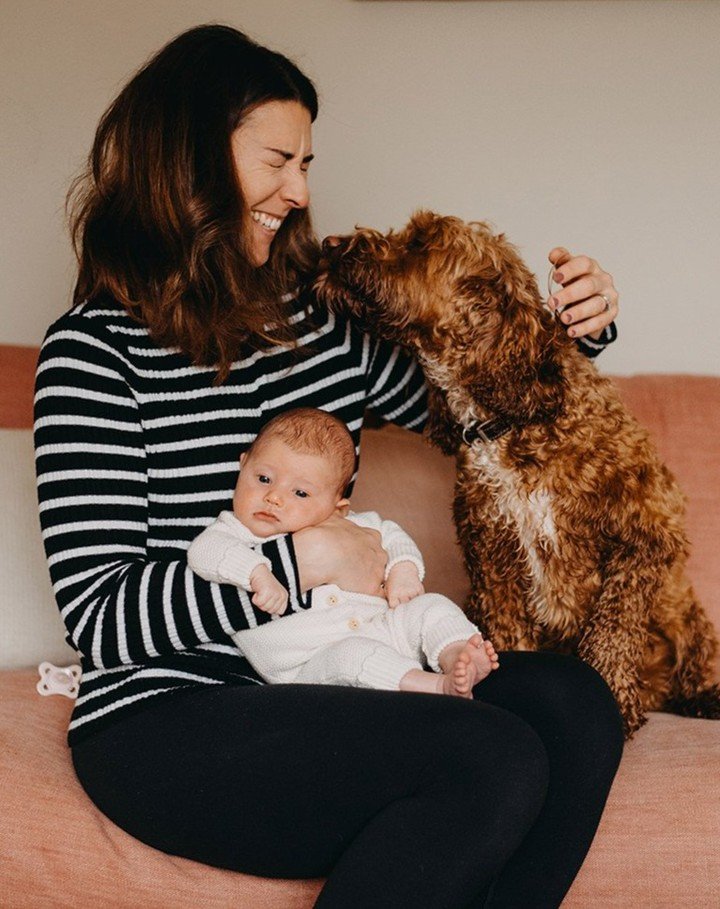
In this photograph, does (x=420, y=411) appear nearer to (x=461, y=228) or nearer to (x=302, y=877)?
(x=461, y=228)

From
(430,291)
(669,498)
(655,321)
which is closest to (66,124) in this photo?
(430,291)

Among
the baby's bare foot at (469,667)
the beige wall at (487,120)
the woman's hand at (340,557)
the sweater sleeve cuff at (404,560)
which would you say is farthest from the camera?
the beige wall at (487,120)

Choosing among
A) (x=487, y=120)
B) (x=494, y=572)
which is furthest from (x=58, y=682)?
(x=487, y=120)

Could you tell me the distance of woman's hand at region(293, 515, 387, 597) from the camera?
1473 mm

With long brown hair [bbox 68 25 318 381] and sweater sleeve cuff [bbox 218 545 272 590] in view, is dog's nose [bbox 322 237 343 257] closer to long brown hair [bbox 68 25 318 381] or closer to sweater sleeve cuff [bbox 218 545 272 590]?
long brown hair [bbox 68 25 318 381]

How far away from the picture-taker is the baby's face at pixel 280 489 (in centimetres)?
152

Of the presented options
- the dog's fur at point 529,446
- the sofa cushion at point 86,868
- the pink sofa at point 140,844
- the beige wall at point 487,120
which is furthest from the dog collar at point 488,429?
the beige wall at point 487,120

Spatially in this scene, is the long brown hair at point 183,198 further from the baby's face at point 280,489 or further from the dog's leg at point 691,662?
the dog's leg at point 691,662

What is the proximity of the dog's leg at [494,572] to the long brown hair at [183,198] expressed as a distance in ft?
1.58

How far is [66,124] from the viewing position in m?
2.62

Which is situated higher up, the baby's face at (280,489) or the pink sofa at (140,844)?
the baby's face at (280,489)

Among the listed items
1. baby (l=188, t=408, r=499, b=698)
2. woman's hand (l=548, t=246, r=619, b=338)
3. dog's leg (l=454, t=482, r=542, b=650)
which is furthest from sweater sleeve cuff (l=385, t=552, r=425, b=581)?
woman's hand (l=548, t=246, r=619, b=338)

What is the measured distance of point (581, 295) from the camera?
171cm

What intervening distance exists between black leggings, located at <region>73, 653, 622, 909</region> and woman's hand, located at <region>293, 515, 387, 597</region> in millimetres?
205
